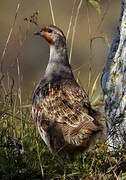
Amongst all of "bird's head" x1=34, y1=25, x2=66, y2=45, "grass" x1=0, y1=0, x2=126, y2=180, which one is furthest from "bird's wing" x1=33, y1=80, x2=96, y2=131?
"bird's head" x1=34, y1=25, x2=66, y2=45

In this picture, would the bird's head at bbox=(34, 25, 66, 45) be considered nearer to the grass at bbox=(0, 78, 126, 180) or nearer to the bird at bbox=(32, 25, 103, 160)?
the bird at bbox=(32, 25, 103, 160)

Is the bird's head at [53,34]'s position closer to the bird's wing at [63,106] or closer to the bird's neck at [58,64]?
the bird's neck at [58,64]

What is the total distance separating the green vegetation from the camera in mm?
3850

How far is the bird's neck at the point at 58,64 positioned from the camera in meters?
4.71

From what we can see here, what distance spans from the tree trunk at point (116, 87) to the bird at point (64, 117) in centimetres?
21

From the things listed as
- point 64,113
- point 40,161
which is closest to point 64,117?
point 64,113

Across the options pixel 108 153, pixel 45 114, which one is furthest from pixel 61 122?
pixel 108 153

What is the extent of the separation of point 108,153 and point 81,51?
10.2m

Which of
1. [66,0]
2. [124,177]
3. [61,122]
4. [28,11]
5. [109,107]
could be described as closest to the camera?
[124,177]

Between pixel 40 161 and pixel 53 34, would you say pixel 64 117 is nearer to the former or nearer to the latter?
pixel 40 161

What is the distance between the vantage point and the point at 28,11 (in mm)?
15586

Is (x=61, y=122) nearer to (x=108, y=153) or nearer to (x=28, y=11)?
(x=108, y=153)

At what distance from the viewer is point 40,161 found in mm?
3793

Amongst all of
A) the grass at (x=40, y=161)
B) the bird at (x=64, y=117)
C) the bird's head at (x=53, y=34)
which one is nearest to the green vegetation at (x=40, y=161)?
the grass at (x=40, y=161)
